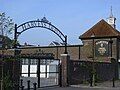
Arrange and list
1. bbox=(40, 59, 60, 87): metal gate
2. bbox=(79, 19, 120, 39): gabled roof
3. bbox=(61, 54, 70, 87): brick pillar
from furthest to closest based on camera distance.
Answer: bbox=(79, 19, 120, 39): gabled roof < bbox=(40, 59, 60, 87): metal gate < bbox=(61, 54, 70, 87): brick pillar

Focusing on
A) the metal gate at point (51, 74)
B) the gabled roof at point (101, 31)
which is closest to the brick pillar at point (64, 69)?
the metal gate at point (51, 74)

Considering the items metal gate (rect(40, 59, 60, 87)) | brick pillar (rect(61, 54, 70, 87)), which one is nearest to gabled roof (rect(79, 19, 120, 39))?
metal gate (rect(40, 59, 60, 87))

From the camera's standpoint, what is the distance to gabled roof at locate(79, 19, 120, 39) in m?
48.8

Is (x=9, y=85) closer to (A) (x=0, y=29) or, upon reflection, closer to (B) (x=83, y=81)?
(A) (x=0, y=29)

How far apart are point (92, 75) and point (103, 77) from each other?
8660 millimetres

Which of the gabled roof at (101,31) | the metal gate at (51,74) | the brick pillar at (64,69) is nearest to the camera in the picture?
the brick pillar at (64,69)

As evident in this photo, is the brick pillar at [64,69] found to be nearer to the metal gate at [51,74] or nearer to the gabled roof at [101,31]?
the metal gate at [51,74]

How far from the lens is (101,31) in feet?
165

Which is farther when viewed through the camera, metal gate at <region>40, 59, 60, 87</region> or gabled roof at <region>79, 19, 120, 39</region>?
gabled roof at <region>79, 19, 120, 39</region>

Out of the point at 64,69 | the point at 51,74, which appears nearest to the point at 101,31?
the point at 51,74

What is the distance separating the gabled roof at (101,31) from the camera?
48.8 m

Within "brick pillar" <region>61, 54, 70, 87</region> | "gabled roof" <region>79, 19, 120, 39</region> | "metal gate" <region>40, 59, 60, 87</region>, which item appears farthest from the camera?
"gabled roof" <region>79, 19, 120, 39</region>

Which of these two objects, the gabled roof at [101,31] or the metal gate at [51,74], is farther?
the gabled roof at [101,31]

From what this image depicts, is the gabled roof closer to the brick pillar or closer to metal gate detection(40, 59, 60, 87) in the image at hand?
metal gate detection(40, 59, 60, 87)
